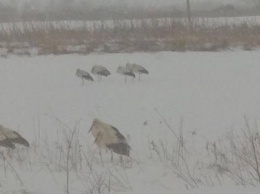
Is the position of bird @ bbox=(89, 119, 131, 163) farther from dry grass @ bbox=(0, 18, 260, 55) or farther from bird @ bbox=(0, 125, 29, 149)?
dry grass @ bbox=(0, 18, 260, 55)

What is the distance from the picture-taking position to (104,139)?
20.6 ft

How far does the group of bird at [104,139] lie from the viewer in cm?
611

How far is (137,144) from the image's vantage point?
6.97 m

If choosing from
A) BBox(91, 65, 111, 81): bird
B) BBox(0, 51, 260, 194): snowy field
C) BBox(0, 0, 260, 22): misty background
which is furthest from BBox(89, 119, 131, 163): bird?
BBox(0, 0, 260, 22): misty background

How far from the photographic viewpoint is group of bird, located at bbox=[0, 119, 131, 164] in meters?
6.11

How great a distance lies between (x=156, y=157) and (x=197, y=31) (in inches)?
456

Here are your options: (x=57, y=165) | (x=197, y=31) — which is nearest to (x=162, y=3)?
(x=197, y=31)

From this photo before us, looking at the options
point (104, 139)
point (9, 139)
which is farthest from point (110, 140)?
point (9, 139)

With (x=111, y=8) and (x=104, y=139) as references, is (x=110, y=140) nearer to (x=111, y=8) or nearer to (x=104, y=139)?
(x=104, y=139)

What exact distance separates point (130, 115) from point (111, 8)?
2762 centimetres

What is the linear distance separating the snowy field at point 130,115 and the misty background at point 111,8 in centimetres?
1721

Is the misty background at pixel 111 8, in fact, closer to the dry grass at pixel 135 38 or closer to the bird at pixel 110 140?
the dry grass at pixel 135 38

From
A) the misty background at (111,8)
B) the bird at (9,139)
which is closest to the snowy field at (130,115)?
the bird at (9,139)

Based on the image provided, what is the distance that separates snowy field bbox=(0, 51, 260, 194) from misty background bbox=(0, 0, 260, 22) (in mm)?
17205
